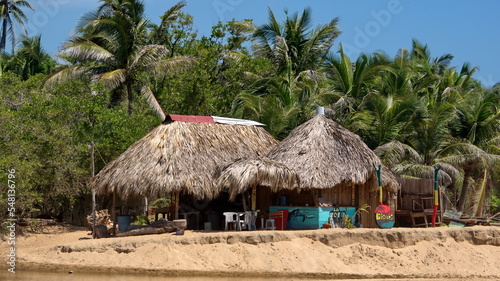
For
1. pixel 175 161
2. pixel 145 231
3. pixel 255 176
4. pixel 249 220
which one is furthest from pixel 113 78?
pixel 255 176

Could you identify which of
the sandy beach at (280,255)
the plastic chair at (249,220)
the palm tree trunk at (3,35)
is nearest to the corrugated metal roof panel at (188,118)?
the plastic chair at (249,220)

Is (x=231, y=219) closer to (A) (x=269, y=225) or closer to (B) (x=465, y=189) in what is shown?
(A) (x=269, y=225)

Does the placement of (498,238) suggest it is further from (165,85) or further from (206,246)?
(165,85)

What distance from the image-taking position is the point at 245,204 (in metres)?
18.0

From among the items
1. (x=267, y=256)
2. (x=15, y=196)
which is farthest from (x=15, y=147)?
(x=267, y=256)

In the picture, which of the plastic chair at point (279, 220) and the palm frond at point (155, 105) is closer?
the plastic chair at point (279, 220)

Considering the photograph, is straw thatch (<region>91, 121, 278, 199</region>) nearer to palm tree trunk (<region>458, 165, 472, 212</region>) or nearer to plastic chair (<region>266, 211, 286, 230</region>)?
plastic chair (<region>266, 211, 286, 230</region>)

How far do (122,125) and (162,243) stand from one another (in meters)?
6.84

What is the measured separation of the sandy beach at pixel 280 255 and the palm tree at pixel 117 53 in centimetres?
862

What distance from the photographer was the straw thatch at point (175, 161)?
17.1 metres

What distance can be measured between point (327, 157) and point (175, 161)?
13.2ft

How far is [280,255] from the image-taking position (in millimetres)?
15859

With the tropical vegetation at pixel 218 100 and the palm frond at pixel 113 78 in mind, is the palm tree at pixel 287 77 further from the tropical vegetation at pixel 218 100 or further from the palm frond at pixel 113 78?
the palm frond at pixel 113 78

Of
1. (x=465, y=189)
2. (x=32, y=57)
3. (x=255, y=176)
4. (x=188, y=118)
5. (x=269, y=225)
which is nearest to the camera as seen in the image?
(x=255, y=176)
